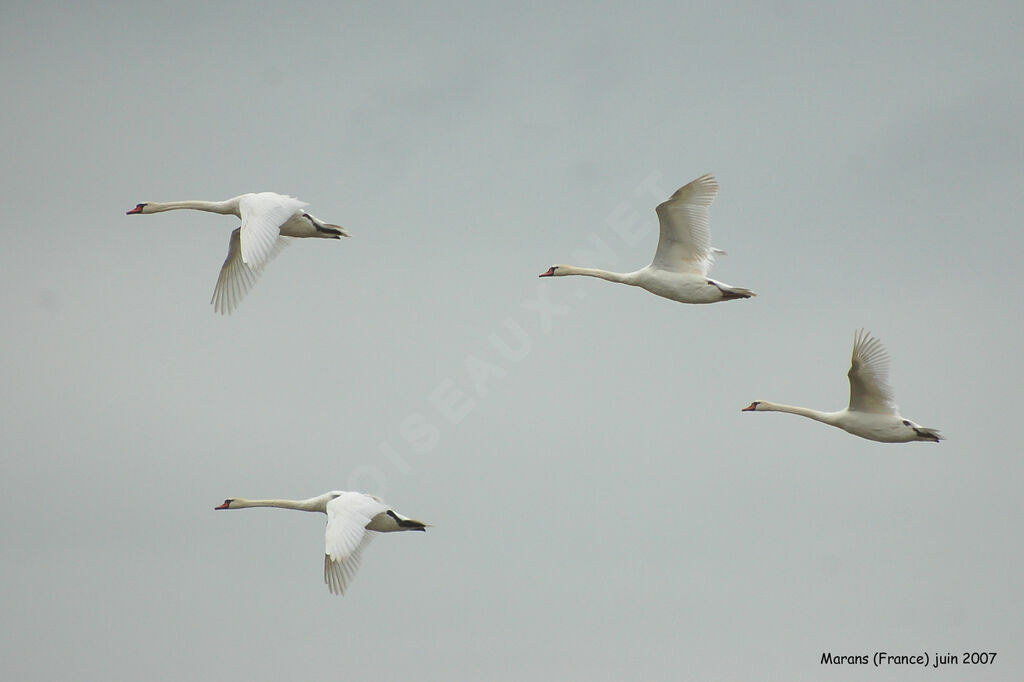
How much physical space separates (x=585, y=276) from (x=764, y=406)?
5.21 metres

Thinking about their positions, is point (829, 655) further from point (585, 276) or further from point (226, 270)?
point (226, 270)

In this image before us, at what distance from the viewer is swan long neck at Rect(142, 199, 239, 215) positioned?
1555 inches

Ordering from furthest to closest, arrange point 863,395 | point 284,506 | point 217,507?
point 217,507
point 284,506
point 863,395

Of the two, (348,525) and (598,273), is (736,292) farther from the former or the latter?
(348,525)

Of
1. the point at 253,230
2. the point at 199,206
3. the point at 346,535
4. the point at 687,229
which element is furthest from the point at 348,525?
the point at 687,229

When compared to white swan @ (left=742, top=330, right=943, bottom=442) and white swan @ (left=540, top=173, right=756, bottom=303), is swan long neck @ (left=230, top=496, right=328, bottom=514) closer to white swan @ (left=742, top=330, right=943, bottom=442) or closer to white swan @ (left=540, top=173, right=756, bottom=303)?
white swan @ (left=540, top=173, right=756, bottom=303)

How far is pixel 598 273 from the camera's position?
4197cm

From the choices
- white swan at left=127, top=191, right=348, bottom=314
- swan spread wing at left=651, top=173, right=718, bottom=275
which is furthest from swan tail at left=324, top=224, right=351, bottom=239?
swan spread wing at left=651, top=173, right=718, bottom=275

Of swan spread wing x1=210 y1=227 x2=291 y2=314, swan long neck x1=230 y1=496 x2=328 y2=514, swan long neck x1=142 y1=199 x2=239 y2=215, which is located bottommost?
swan long neck x1=230 y1=496 x2=328 y2=514

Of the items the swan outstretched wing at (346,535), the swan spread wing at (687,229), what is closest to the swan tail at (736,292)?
the swan spread wing at (687,229)

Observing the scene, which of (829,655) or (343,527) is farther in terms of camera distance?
(829,655)

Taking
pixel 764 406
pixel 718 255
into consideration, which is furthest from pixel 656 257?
pixel 764 406

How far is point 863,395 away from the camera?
125 feet

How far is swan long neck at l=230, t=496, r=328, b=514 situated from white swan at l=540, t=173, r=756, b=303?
8.41 m
